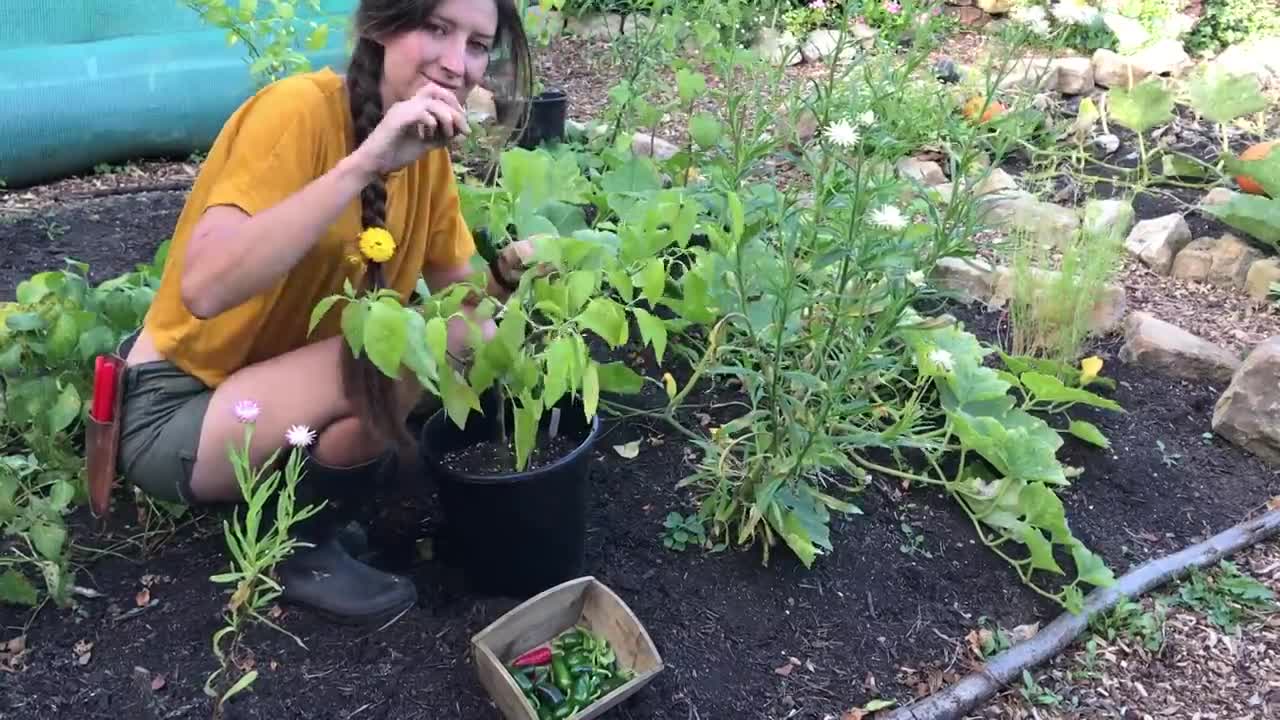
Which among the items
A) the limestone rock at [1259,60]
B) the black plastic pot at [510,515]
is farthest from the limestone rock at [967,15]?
the black plastic pot at [510,515]

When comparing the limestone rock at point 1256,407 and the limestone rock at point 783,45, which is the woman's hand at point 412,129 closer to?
the limestone rock at point 783,45

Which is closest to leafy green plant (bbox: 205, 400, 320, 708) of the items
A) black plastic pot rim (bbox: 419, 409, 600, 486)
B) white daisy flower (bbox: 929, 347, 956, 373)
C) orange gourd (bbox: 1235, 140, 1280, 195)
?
black plastic pot rim (bbox: 419, 409, 600, 486)

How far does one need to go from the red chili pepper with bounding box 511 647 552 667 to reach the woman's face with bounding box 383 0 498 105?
940 mm

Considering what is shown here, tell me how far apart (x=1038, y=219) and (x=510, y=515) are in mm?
2289

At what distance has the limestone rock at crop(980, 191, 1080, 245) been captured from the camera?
10.1ft

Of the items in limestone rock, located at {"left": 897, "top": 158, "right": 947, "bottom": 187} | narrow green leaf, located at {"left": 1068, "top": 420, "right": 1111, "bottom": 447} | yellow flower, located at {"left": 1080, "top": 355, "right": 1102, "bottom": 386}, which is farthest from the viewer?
limestone rock, located at {"left": 897, "top": 158, "right": 947, "bottom": 187}

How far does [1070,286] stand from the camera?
2.50m

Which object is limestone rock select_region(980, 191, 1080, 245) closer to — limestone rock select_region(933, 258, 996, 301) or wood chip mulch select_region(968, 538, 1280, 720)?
limestone rock select_region(933, 258, 996, 301)

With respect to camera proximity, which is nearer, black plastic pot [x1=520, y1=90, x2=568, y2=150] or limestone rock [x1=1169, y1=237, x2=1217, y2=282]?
limestone rock [x1=1169, y1=237, x2=1217, y2=282]

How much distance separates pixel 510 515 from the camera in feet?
5.41

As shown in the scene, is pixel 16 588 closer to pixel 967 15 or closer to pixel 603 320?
pixel 603 320

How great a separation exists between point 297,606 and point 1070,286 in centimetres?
200

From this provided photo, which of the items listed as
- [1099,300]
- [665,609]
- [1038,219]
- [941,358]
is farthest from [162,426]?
[1038,219]

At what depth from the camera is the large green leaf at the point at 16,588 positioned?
1643mm
